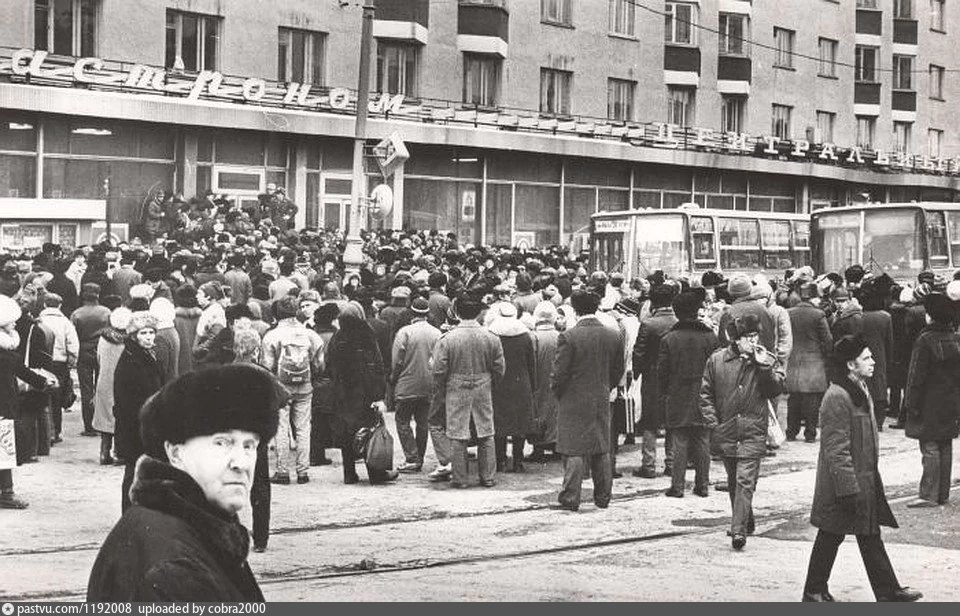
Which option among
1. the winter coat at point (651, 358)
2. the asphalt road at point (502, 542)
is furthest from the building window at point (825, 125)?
the winter coat at point (651, 358)

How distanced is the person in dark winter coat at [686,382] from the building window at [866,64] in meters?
44.4

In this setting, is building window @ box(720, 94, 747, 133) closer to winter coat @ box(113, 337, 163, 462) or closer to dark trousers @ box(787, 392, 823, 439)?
dark trousers @ box(787, 392, 823, 439)

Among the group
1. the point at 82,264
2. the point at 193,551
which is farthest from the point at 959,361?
the point at 82,264

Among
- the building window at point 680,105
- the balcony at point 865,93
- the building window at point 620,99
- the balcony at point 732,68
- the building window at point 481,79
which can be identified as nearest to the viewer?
the building window at point 481,79

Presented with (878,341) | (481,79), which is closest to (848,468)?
(878,341)

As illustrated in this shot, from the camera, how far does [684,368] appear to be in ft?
40.8

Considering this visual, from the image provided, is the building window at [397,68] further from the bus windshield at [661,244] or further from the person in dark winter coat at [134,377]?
the person in dark winter coat at [134,377]

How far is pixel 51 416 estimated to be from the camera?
1482 cm

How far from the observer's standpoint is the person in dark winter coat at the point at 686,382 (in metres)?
12.3

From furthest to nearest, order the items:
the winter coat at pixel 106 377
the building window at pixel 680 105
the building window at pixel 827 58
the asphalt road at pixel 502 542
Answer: the building window at pixel 827 58
the building window at pixel 680 105
the winter coat at pixel 106 377
the asphalt road at pixel 502 542

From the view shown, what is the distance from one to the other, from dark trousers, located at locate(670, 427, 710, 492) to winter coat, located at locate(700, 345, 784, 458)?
1815 millimetres

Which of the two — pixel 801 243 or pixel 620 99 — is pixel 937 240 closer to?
pixel 801 243

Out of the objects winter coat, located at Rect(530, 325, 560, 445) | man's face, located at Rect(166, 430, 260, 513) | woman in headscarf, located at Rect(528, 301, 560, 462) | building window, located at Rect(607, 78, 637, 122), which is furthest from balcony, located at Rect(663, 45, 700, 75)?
man's face, located at Rect(166, 430, 260, 513)

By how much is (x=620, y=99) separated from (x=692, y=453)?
32.6 metres
